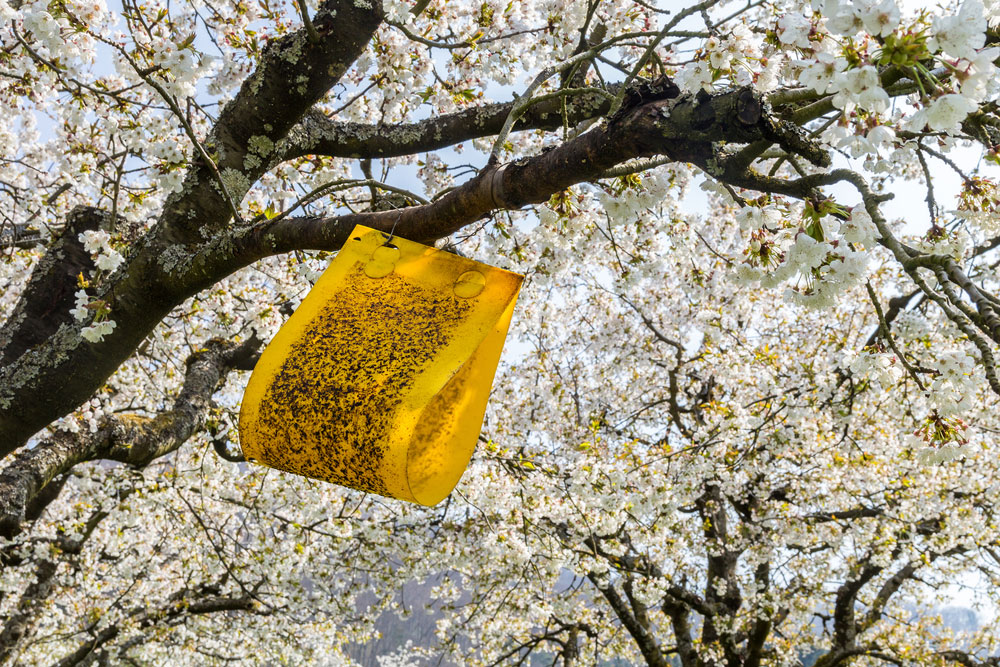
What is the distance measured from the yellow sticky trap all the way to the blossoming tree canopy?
293mm

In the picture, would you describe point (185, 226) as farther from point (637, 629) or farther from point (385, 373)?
point (637, 629)

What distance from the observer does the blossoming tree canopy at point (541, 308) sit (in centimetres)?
132

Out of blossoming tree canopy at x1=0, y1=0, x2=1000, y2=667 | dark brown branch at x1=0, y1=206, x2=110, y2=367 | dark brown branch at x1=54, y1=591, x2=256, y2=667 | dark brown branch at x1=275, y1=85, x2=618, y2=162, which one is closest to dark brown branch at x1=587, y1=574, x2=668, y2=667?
blossoming tree canopy at x1=0, y1=0, x2=1000, y2=667

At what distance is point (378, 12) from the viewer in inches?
92.3

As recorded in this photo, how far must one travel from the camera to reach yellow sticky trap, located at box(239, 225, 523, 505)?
107cm

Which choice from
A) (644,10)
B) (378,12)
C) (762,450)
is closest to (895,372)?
(378,12)

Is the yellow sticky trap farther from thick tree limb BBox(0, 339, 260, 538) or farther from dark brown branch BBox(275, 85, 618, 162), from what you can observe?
thick tree limb BBox(0, 339, 260, 538)

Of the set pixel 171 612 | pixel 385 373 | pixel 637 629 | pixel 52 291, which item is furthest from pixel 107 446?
pixel 637 629

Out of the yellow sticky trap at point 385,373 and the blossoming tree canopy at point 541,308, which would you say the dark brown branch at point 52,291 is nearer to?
the blossoming tree canopy at point 541,308

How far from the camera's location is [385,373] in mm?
1106

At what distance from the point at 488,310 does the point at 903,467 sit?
26.5 ft

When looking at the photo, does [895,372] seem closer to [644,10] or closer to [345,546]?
[644,10]

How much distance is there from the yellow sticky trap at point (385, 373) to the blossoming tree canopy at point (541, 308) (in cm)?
29

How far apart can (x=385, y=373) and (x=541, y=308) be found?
6946 millimetres
